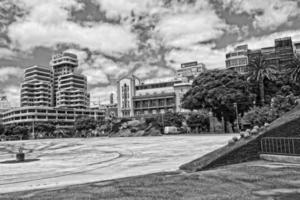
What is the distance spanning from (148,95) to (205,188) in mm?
115923

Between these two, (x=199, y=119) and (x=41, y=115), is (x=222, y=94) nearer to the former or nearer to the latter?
(x=199, y=119)

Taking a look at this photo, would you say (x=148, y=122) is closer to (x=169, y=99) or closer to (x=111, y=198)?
(x=169, y=99)

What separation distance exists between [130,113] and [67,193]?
12017 centimetres

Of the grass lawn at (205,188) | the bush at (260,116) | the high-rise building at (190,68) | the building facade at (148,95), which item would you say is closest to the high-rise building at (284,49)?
the building facade at (148,95)

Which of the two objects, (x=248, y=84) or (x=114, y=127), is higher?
(x=248, y=84)

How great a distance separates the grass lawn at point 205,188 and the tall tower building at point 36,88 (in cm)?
16406

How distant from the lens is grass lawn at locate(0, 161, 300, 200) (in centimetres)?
721

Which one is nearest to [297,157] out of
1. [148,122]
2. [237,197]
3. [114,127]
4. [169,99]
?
[237,197]

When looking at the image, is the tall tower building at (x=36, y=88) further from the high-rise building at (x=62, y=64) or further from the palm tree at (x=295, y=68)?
the palm tree at (x=295, y=68)

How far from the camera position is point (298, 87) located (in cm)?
6084

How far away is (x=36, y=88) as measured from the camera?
530 ft

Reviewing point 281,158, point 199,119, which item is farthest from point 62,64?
point 281,158

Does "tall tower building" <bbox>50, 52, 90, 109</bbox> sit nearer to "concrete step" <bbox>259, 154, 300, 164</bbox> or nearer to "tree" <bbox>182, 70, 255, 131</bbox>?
"tree" <bbox>182, 70, 255, 131</bbox>

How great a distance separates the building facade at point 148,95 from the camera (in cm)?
11819
